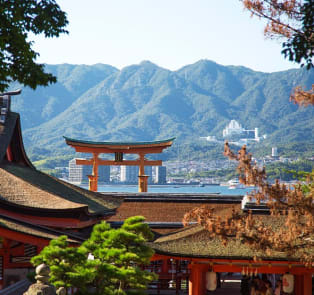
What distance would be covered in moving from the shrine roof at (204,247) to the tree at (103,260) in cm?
122

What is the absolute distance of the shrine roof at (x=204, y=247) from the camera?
14125 millimetres

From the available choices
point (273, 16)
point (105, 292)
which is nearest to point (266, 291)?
point (105, 292)

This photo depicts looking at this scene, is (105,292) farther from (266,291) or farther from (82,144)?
(82,144)

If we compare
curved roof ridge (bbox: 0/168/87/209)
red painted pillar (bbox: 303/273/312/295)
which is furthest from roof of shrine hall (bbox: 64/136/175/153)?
red painted pillar (bbox: 303/273/312/295)

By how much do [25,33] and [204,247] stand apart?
7.47m

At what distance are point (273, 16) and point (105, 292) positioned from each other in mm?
6817

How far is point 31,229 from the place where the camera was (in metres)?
14.3

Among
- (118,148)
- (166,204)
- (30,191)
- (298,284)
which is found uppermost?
(118,148)

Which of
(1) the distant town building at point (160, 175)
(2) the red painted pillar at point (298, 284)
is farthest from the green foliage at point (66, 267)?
(1) the distant town building at point (160, 175)

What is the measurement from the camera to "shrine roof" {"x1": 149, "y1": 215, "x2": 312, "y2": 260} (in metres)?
14.1

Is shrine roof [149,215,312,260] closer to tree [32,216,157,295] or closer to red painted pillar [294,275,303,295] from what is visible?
tree [32,216,157,295]

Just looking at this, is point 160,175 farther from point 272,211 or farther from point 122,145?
point 272,211

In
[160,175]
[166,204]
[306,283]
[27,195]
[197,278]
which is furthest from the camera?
[160,175]

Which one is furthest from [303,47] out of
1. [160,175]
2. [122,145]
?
[160,175]
